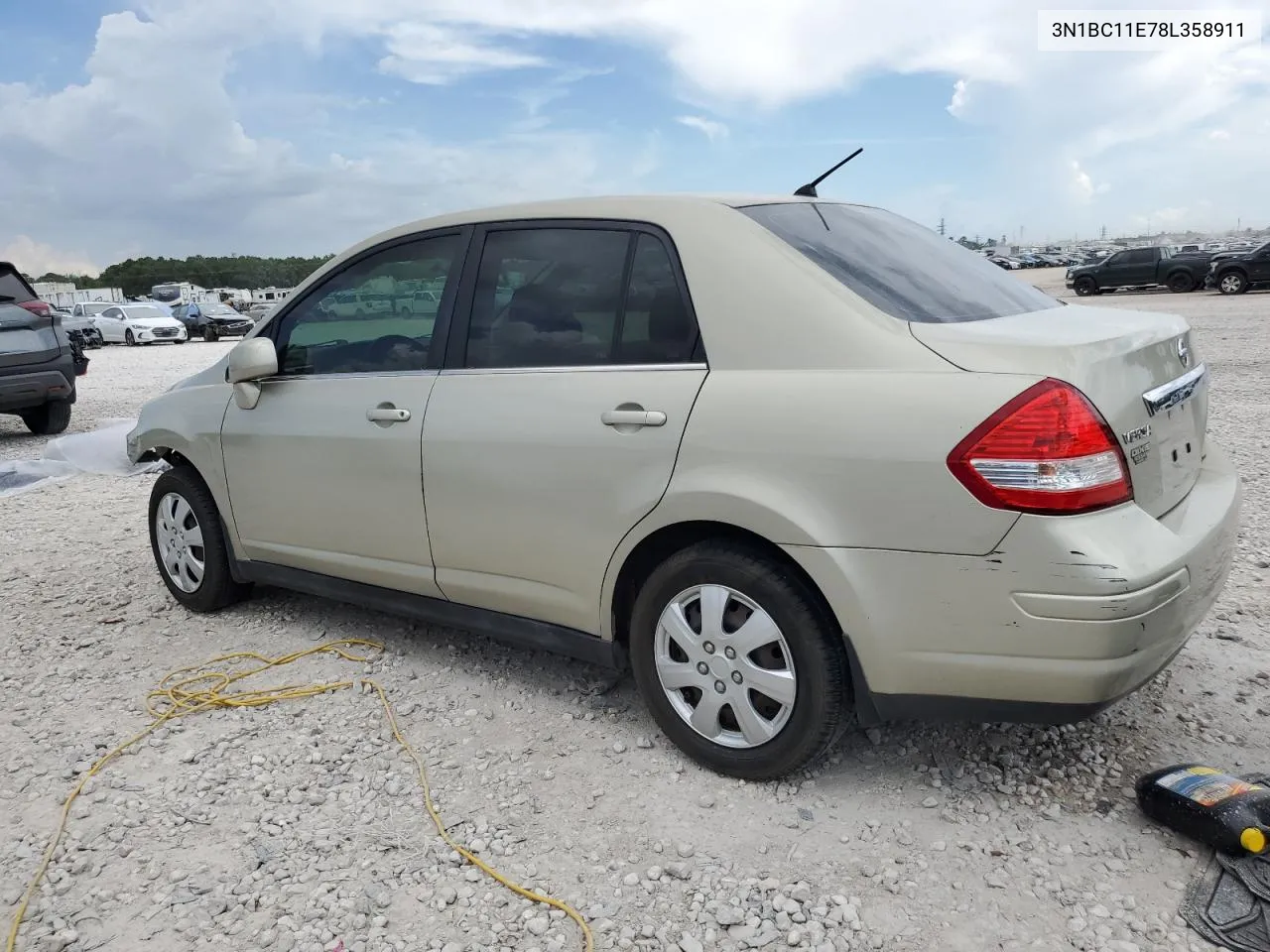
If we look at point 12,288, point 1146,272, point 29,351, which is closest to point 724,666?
point 29,351

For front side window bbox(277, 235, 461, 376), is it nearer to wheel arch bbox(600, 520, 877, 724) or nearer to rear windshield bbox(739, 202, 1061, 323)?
wheel arch bbox(600, 520, 877, 724)

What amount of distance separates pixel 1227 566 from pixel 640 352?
71.9 inches

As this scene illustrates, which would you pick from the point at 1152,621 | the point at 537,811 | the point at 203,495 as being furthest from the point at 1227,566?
the point at 203,495

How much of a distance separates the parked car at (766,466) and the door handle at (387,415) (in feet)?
0.04

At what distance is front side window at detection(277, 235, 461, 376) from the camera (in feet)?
12.3

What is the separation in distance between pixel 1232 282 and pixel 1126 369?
93.3 ft

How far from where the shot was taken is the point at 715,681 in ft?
9.80

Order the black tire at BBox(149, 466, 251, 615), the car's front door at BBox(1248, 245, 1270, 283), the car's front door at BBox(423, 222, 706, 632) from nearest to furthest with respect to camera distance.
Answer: the car's front door at BBox(423, 222, 706, 632) → the black tire at BBox(149, 466, 251, 615) → the car's front door at BBox(1248, 245, 1270, 283)

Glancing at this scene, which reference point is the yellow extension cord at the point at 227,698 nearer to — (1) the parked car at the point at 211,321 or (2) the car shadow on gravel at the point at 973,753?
(2) the car shadow on gravel at the point at 973,753

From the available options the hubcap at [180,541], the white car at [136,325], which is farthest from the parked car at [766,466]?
the white car at [136,325]

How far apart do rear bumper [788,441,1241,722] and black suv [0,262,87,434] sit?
31.9 ft

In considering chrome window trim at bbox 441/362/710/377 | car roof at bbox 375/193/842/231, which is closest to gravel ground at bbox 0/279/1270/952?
chrome window trim at bbox 441/362/710/377

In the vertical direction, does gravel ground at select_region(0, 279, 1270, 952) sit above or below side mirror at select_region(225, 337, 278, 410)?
below

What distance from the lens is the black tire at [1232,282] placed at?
26.4 metres
